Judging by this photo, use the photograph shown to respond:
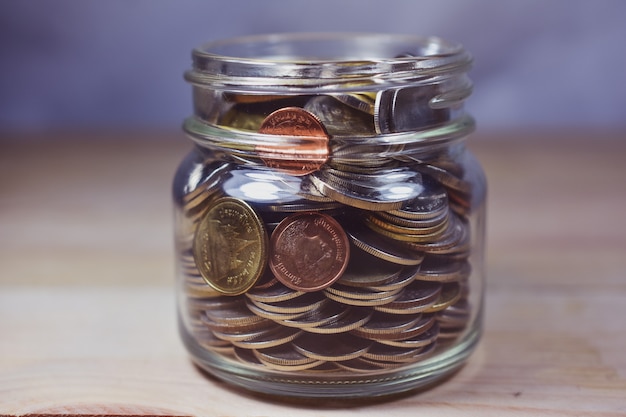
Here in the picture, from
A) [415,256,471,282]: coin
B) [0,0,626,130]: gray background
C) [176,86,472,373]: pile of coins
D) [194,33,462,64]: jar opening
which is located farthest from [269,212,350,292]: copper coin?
[0,0,626,130]: gray background

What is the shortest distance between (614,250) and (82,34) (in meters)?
1.66

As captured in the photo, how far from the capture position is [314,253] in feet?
3.06

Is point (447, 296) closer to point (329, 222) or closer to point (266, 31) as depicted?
point (329, 222)

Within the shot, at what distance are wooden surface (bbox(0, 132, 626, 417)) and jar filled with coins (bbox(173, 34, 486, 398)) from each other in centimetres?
6

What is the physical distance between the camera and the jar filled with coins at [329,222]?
94 cm

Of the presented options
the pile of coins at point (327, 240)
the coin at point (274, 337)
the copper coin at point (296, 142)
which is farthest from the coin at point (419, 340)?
the copper coin at point (296, 142)

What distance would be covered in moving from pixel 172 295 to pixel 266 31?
3.90ft

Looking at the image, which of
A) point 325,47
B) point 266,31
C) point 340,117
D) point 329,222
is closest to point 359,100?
point 340,117

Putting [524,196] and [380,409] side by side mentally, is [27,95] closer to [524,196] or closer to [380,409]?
[524,196]

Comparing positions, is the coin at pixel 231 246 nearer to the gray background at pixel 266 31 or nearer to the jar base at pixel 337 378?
the jar base at pixel 337 378

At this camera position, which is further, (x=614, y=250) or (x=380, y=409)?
(x=614, y=250)

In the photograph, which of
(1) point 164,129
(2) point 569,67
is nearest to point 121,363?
(1) point 164,129

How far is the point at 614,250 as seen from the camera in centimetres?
154

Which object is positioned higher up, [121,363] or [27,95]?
[27,95]
